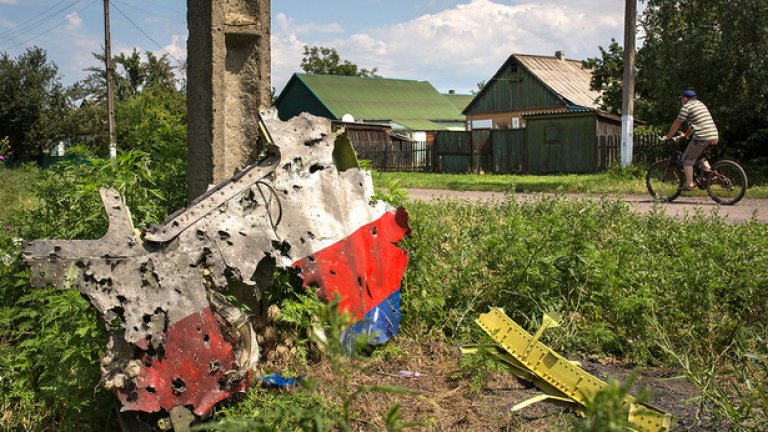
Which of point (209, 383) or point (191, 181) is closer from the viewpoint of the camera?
point (209, 383)

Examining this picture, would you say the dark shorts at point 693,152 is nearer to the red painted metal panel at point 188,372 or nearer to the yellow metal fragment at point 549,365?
the yellow metal fragment at point 549,365

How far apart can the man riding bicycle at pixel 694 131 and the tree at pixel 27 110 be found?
4104 centimetres

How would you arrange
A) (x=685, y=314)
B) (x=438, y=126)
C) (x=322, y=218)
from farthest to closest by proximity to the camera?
(x=438, y=126)
(x=685, y=314)
(x=322, y=218)

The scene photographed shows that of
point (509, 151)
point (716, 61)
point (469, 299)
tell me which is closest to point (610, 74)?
point (509, 151)

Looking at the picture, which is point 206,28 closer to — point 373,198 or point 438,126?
point 373,198

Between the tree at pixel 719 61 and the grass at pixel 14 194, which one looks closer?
the grass at pixel 14 194

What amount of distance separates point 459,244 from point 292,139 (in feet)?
6.84

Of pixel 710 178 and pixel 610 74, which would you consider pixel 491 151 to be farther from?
pixel 710 178

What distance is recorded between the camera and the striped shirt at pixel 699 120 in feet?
40.0

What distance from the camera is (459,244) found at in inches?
245

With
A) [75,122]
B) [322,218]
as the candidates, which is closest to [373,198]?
[322,218]

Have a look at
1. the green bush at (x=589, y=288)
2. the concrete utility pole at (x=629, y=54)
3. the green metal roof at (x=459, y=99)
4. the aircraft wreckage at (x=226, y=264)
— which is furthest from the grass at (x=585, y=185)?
the green metal roof at (x=459, y=99)

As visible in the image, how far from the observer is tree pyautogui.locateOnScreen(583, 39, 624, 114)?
31.0 metres

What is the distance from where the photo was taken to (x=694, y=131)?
488 inches
